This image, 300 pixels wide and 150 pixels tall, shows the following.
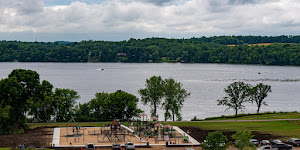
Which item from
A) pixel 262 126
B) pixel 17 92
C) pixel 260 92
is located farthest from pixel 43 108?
pixel 260 92

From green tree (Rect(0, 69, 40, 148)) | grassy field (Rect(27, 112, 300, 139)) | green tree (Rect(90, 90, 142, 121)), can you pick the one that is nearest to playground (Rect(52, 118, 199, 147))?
grassy field (Rect(27, 112, 300, 139))

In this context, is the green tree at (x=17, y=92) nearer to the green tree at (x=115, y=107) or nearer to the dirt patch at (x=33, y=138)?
the dirt patch at (x=33, y=138)

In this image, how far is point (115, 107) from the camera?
79625mm

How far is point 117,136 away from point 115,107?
18722mm

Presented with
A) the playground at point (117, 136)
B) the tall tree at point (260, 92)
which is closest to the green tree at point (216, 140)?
the playground at point (117, 136)

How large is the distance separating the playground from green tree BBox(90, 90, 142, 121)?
32.8 feet

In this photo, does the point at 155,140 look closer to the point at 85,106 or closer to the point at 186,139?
the point at 186,139

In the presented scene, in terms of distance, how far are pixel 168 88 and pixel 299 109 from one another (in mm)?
39707

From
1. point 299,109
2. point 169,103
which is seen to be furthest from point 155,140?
point 299,109

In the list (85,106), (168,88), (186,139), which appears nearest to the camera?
(186,139)

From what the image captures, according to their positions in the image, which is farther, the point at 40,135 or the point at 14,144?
the point at 40,135

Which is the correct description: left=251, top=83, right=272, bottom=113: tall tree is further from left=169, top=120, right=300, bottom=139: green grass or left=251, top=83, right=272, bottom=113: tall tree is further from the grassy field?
left=169, top=120, right=300, bottom=139: green grass

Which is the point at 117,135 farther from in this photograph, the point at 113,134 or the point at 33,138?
the point at 33,138

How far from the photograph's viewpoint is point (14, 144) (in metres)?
51.4
